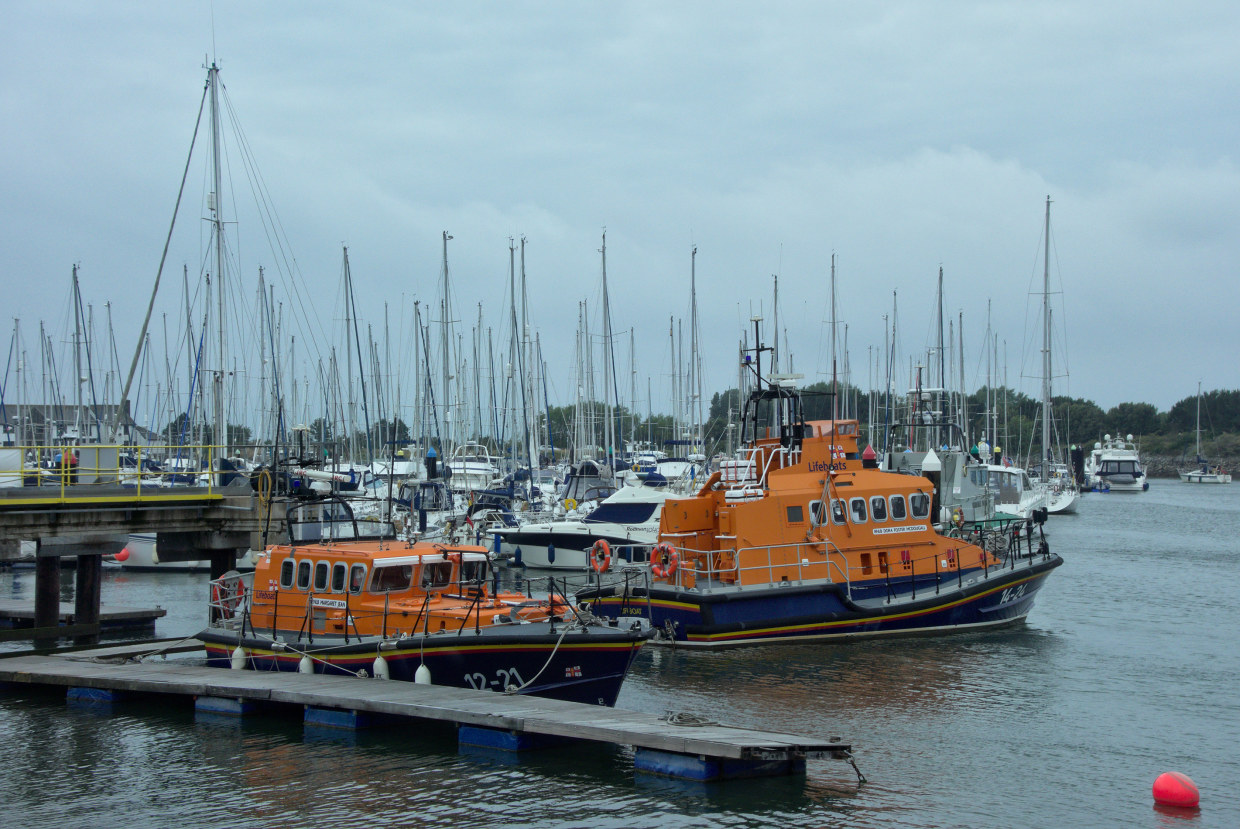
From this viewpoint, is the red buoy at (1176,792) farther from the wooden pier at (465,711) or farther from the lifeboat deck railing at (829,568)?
the lifeboat deck railing at (829,568)

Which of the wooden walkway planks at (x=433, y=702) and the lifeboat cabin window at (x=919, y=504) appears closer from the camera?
the wooden walkway planks at (x=433, y=702)

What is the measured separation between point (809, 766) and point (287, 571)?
26.4 feet

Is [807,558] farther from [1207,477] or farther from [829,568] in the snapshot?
[1207,477]

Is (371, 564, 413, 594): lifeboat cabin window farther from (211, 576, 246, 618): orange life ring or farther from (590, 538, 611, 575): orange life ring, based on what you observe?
(590, 538, 611, 575): orange life ring

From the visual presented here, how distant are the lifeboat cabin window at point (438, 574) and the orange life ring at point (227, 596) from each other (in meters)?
3.06

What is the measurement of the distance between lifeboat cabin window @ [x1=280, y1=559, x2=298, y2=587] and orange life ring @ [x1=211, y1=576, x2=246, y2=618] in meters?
0.84

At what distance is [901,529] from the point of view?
2081 centimetres

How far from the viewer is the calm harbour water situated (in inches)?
420

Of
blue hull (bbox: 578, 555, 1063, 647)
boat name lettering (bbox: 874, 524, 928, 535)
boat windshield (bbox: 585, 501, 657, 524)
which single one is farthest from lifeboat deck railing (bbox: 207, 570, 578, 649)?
boat windshield (bbox: 585, 501, 657, 524)

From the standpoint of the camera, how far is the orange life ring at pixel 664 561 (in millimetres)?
19609

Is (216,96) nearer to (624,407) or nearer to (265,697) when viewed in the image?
(265,697)

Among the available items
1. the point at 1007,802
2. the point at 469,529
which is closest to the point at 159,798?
the point at 1007,802

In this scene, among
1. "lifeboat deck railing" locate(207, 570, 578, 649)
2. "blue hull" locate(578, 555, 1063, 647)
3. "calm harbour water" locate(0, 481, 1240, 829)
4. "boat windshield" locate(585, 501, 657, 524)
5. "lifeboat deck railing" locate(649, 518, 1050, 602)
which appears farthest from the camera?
"boat windshield" locate(585, 501, 657, 524)

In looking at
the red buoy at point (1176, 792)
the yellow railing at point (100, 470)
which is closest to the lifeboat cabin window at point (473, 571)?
the yellow railing at point (100, 470)
